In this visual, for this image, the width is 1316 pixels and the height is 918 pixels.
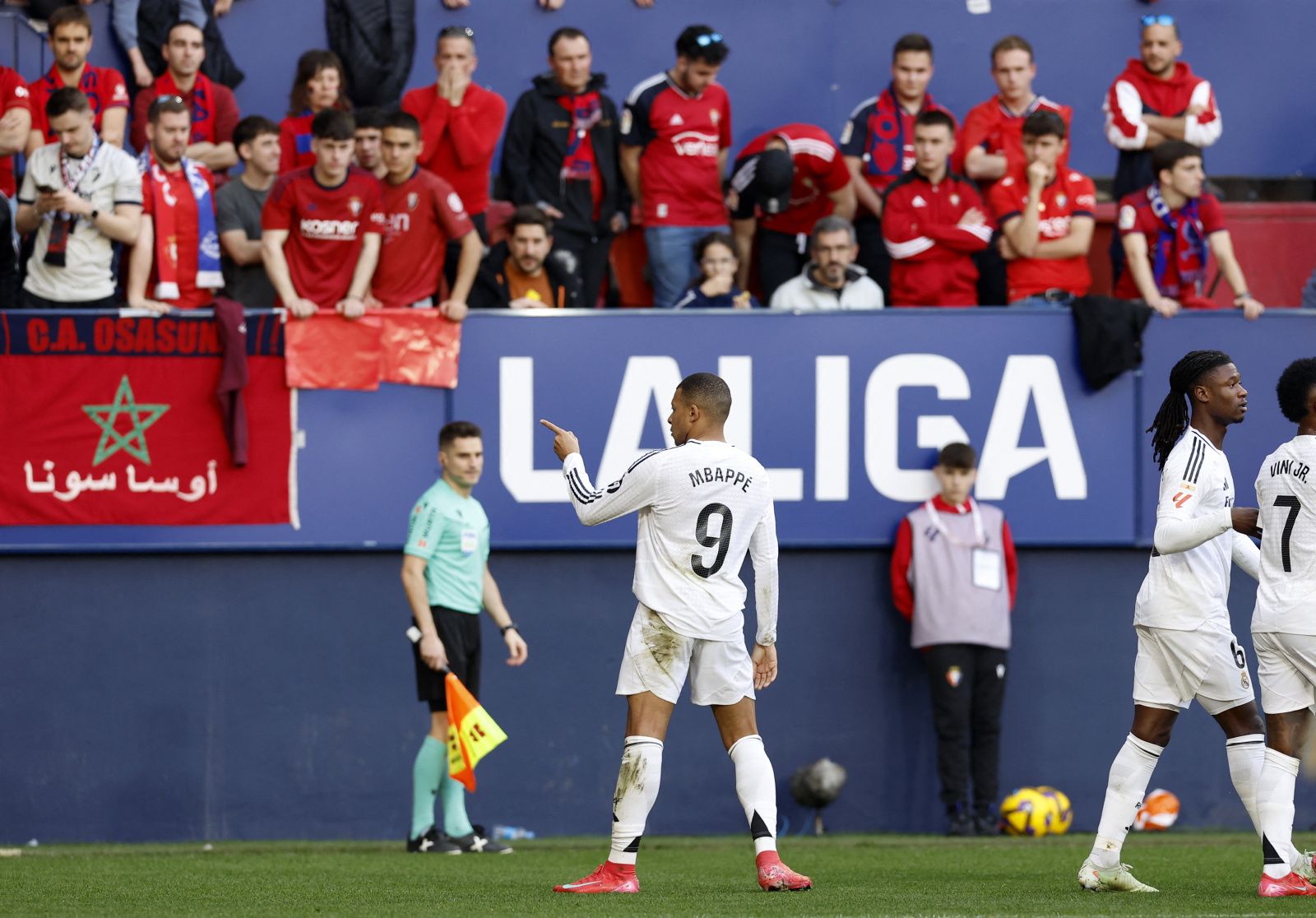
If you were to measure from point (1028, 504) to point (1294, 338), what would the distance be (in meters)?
2.01

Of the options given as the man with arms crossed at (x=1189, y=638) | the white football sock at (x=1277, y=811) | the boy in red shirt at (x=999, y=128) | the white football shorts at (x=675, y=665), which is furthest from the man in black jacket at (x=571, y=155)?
the white football sock at (x=1277, y=811)

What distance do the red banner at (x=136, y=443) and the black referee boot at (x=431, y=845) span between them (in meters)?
2.18

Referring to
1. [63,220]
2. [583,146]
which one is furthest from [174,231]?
[583,146]

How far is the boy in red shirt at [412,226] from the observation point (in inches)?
406

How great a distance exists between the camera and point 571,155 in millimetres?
11227

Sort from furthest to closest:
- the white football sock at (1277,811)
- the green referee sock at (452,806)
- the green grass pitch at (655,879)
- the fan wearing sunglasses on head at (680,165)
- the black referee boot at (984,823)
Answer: the fan wearing sunglasses on head at (680,165) → the black referee boot at (984,823) → the green referee sock at (452,806) → the white football sock at (1277,811) → the green grass pitch at (655,879)

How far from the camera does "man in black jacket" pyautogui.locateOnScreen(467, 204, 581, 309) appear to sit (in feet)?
33.9

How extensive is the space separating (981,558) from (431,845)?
3.68 m

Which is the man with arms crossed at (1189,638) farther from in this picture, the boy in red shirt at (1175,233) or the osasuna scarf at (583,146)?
the osasuna scarf at (583,146)

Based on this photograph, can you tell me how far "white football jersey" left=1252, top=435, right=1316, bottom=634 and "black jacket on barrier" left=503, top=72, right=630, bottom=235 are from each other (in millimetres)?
5844

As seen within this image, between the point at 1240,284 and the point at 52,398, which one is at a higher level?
the point at 1240,284

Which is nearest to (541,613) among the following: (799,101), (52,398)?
(52,398)

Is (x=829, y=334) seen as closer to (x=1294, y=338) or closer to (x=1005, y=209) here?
(x=1005, y=209)

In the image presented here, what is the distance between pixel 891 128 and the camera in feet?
37.7
